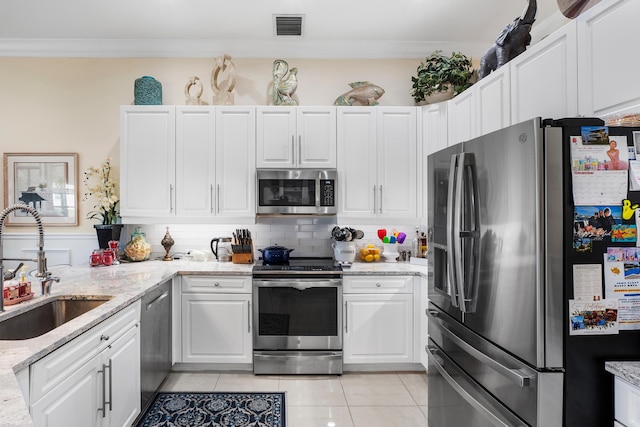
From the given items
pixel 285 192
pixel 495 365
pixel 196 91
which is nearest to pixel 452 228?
pixel 495 365

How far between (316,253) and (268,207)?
0.73 metres

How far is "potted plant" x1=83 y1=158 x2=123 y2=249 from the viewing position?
3.43 m

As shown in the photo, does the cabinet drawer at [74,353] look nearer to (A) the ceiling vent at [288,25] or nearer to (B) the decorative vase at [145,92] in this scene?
(B) the decorative vase at [145,92]

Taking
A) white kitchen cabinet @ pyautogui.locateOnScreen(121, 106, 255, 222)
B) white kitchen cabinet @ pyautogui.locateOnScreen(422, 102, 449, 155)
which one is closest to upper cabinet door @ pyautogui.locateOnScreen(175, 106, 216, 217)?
white kitchen cabinet @ pyautogui.locateOnScreen(121, 106, 255, 222)

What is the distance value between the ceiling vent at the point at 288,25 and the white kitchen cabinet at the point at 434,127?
4.34ft

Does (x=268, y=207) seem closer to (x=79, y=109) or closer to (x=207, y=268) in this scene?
(x=207, y=268)

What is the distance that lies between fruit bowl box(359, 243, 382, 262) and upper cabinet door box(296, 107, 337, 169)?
0.86 metres

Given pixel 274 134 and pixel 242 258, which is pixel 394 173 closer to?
pixel 274 134

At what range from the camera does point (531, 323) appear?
4.30 feet

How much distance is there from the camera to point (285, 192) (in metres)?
3.29

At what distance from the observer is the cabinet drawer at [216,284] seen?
10.0ft

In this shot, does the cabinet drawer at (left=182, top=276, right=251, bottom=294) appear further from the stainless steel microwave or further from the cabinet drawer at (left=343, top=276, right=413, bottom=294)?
the cabinet drawer at (left=343, top=276, right=413, bottom=294)

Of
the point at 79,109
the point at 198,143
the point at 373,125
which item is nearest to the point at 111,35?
the point at 79,109

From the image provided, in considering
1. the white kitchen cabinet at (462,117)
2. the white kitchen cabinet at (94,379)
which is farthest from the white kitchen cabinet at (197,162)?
the white kitchen cabinet at (462,117)
